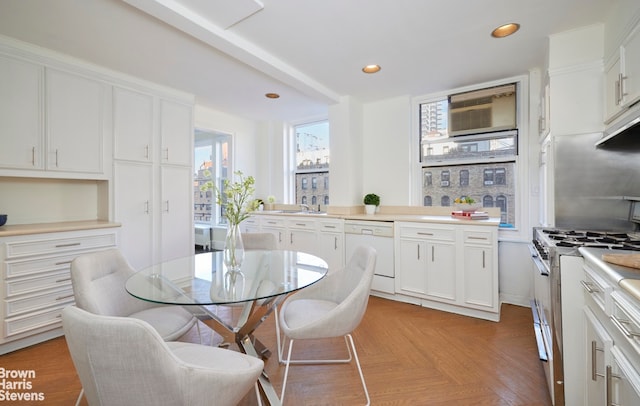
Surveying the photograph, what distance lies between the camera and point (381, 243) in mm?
3287

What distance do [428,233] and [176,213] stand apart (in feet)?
9.76

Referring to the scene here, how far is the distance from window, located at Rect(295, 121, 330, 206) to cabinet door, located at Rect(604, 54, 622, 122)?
324cm

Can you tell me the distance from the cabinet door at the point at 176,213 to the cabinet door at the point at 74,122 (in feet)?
2.29

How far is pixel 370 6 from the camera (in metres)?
1.99

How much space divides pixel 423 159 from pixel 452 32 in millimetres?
1712

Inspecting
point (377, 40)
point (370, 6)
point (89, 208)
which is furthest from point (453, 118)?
point (89, 208)

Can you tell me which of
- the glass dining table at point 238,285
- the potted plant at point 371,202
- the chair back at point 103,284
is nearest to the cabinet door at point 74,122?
the chair back at point 103,284

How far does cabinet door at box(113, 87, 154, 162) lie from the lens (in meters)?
2.96

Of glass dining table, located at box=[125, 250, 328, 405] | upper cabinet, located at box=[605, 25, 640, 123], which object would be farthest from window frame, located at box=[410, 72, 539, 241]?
glass dining table, located at box=[125, 250, 328, 405]

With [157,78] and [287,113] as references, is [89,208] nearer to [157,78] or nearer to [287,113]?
[157,78]

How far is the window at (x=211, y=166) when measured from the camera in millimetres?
4965

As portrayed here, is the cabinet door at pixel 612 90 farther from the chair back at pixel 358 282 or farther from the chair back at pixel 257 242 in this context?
the chair back at pixel 257 242

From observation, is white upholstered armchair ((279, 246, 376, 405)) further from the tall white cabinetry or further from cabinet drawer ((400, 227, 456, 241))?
the tall white cabinetry

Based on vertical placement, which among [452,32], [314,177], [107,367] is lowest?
[107,367]
